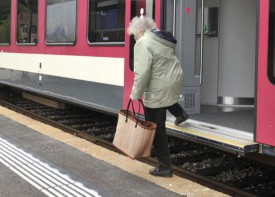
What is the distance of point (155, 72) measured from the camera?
4.25 meters

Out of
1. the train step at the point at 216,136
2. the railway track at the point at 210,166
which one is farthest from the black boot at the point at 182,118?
the railway track at the point at 210,166

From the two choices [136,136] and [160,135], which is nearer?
[136,136]

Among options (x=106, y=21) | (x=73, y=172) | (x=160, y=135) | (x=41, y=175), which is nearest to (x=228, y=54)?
(x=106, y=21)

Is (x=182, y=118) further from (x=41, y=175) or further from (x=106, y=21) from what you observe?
(x=106, y=21)

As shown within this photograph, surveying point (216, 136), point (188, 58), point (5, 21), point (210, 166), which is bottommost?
point (210, 166)

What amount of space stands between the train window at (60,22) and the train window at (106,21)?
1.98 ft

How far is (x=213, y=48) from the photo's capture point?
6402 mm

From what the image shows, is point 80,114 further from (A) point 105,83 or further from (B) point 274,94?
Answer: (B) point 274,94

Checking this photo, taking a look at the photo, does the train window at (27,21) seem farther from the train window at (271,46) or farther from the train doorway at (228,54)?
the train window at (271,46)

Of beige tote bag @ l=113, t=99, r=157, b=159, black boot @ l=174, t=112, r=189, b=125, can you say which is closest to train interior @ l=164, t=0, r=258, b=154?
black boot @ l=174, t=112, r=189, b=125

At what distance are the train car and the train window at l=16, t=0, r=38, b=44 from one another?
0.07 feet

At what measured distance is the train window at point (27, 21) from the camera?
876 centimetres

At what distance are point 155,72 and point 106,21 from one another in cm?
233

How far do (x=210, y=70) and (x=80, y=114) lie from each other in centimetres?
378
